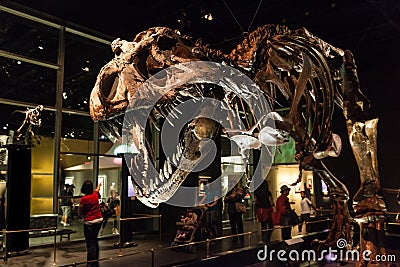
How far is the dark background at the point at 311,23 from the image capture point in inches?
313

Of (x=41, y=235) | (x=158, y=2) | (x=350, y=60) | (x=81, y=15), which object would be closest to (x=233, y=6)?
(x=158, y=2)

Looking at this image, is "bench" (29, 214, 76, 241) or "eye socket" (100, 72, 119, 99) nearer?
"eye socket" (100, 72, 119, 99)

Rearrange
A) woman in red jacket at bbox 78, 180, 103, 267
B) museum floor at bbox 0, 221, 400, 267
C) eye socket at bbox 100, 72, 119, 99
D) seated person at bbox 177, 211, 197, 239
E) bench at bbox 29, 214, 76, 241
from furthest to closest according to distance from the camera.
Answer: bench at bbox 29, 214, 76, 241, seated person at bbox 177, 211, 197, 239, museum floor at bbox 0, 221, 400, 267, woman in red jacket at bbox 78, 180, 103, 267, eye socket at bbox 100, 72, 119, 99

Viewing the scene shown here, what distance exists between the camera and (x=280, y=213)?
858 cm

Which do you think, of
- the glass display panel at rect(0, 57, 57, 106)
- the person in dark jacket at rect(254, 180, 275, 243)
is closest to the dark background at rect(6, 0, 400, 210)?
the glass display panel at rect(0, 57, 57, 106)

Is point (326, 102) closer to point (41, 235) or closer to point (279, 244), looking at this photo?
point (279, 244)

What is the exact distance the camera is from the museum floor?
21.7ft

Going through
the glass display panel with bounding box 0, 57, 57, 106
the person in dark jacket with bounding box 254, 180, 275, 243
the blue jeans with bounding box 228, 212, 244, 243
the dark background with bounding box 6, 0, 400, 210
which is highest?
the dark background with bounding box 6, 0, 400, 210

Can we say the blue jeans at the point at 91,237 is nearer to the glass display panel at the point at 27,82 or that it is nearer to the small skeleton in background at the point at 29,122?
the small skeleton in background at the point at 29,122

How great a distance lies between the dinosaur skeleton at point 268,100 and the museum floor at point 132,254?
6.84ft

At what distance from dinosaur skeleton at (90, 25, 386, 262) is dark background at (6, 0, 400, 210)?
13.2 ft

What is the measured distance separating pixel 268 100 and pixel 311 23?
5057 millimetres

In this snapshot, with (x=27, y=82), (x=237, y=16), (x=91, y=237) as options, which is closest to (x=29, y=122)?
(x=27, y=82)

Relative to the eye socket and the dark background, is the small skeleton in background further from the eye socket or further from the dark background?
the eye socket
